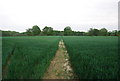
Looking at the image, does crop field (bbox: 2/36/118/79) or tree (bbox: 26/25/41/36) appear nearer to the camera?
crop field (bbox: 2/36/118/79)

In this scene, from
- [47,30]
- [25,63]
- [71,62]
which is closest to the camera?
[25,63]

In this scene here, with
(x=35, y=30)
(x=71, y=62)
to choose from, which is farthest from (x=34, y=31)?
(x=71, y=62)

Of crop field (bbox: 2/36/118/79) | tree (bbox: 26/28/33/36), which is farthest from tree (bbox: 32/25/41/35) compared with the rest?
crop field (bbox: 2/36/118/79)

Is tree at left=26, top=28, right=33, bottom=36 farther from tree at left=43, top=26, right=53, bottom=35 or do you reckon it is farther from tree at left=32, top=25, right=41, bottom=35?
tree at left=43, top=26, right=53, bottom=35

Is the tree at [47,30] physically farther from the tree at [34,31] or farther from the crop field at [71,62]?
→ the crop field at [71,62]

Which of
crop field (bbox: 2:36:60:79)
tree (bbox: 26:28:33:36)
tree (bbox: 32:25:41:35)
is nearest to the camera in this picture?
crop field (bbox: 2:36:60:79)

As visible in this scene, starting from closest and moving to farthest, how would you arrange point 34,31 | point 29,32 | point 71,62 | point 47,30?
point 71,62
point 34,31
point 29,32
point 47,30

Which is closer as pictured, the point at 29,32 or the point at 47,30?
the point at 29,32

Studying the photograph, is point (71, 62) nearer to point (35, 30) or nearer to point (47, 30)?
point (35, 30)

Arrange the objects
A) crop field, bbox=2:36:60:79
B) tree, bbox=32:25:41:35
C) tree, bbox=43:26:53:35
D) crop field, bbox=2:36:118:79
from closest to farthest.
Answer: crop field, bbox=2:36:118:79
crop field, bbox=2:36:60:79
tree, bbox=32:25:41:35
tree, bbox=43:26:53:35

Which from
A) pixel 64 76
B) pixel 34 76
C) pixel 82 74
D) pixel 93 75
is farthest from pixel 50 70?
pixel 93 75

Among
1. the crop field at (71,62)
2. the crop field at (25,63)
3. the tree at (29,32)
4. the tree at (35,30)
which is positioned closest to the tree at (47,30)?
the tree at (35,30)

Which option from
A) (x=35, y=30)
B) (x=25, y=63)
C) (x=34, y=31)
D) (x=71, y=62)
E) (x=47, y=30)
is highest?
(x=47, y=30)

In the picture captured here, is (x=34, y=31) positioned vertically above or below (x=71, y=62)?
above
